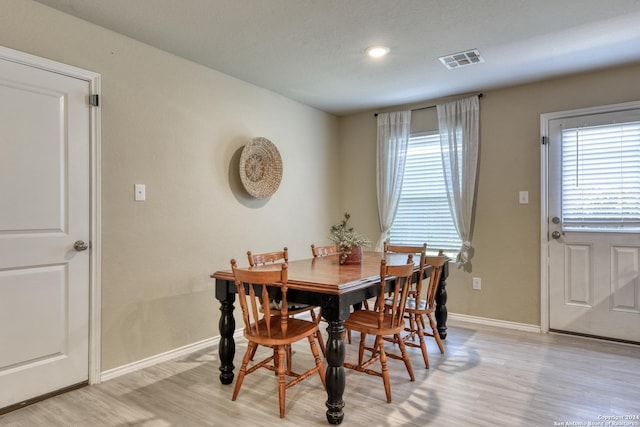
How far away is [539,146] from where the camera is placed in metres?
3.62

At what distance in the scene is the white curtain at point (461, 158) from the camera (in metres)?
3.90

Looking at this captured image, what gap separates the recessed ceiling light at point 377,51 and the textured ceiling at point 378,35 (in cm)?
6

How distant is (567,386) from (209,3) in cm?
318

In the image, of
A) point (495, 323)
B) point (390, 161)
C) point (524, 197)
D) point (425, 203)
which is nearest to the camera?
point (524, 197)

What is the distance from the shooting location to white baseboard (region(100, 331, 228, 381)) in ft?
8.47

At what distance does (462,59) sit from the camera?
3.09m

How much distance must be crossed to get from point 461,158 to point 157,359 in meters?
3.30

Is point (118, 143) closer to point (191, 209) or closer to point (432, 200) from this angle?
point (191, 209)

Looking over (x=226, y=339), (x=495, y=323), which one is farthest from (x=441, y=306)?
(x=226, y=339)

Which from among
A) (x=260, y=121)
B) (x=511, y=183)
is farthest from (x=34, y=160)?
(x=511, y=183)

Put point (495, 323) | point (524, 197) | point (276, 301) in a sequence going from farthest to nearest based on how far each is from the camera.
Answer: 1. point (495, 323)
2. point (524, 197)
3. point (276, 301)

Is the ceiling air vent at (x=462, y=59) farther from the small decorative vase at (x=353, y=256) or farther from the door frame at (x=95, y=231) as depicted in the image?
the door frame at (x=95, y=231)

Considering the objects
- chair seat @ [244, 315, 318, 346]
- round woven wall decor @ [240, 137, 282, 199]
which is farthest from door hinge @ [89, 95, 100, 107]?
chair seat @ [244, 315, 318, 346]

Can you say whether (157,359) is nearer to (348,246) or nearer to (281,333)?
(281,333)
